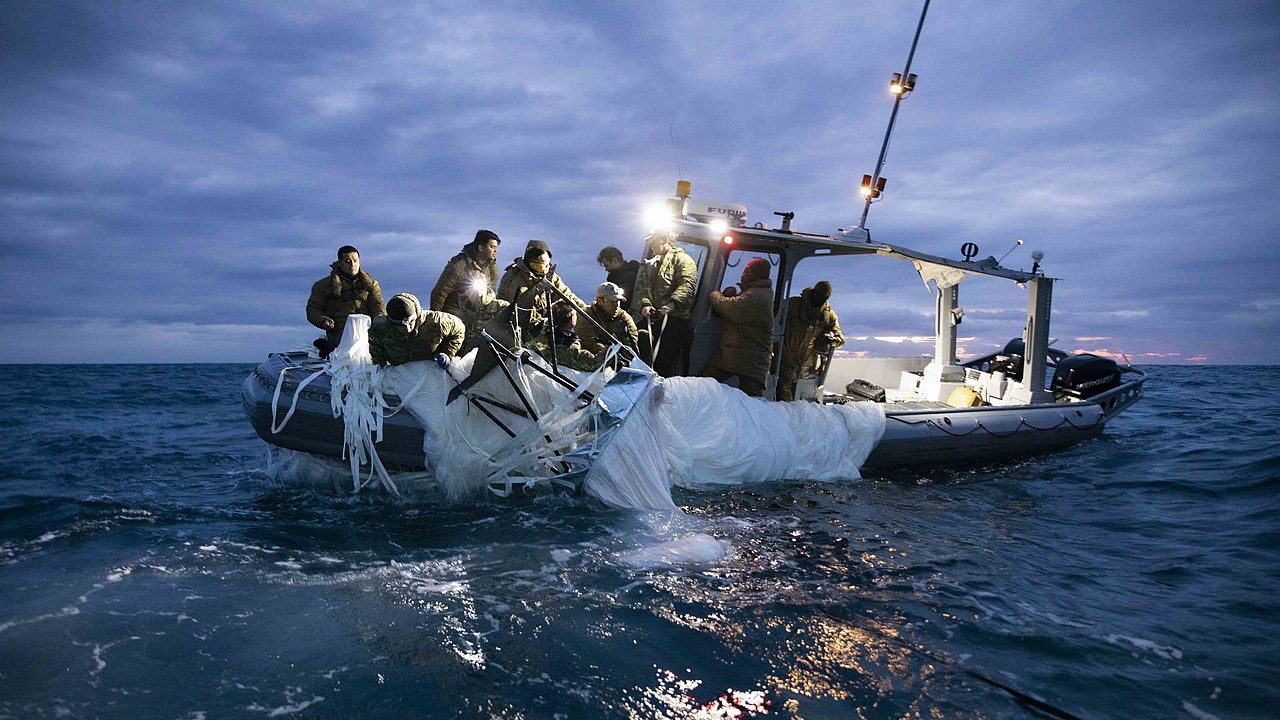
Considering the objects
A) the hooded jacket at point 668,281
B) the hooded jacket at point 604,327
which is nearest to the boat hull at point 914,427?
the hooded jacket at point 604,327

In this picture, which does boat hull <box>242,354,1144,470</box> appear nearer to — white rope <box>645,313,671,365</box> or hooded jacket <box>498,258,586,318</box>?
hooded jacket <box>498,258,586,318</box>

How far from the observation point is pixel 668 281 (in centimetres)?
666

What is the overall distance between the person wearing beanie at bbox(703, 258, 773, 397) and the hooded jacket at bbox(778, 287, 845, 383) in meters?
0.48

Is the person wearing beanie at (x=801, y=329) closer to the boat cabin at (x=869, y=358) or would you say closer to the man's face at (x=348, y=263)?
the boat cabin at (x=869, y=358)

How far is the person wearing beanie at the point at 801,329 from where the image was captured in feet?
23.8

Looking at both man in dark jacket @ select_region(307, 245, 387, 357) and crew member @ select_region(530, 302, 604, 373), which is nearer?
crew member @ select_region(530, 302, 604, 373)

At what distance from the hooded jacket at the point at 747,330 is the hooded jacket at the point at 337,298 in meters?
3.43

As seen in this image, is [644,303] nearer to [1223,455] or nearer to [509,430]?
[509,430]

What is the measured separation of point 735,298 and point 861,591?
3.31 meters

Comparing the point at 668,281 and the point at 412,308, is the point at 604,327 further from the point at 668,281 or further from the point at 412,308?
the point at 412,308

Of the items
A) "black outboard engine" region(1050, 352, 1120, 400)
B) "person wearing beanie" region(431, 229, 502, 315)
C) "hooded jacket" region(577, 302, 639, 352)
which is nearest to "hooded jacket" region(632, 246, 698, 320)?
"hooded jacket" region(577, 302, 639, 352)

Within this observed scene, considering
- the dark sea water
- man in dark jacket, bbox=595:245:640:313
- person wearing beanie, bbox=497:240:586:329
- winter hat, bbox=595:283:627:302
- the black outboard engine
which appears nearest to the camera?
the dark sea water

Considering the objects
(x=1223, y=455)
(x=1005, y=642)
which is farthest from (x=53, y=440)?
(x=1223, y=455)

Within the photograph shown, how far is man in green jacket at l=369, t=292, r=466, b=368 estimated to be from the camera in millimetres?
5109
